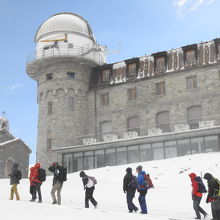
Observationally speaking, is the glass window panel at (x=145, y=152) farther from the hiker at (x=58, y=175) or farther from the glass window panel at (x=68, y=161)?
the hiker at (x=58, y=175)

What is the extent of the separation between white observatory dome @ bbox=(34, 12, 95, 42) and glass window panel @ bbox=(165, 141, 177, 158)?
1722 centimetres

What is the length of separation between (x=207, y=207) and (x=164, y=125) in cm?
2017

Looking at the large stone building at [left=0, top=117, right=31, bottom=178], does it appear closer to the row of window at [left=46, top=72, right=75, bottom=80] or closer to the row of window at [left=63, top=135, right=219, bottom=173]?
the row of window at [left=63, top=135, right=219, bottom=173]

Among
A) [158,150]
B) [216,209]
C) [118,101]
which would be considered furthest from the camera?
[118,101]

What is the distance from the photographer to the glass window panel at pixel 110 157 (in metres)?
32.8

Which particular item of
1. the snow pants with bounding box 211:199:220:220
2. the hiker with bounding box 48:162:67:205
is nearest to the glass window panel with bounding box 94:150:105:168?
the hiker with bounding box 48:162:67:205

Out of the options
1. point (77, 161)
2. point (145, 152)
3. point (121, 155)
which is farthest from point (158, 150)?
point (77, 161)

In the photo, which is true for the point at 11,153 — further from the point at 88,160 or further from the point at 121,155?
the point at 121,155

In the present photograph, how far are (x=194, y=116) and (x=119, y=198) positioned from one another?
712 inches

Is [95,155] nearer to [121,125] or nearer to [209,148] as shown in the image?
[121,125]

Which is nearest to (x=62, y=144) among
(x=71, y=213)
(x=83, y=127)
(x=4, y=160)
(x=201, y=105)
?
(x=83, y=127)

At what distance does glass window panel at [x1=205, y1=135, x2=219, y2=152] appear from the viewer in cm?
2909

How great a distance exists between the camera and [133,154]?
3216 cm

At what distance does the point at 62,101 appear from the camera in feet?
121
